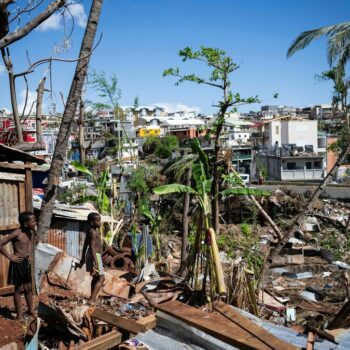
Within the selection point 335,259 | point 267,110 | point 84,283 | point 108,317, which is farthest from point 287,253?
point 267,110

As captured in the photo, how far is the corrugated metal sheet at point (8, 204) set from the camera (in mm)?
6594

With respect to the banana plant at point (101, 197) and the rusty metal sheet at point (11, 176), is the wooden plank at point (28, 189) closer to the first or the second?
the rusty metal sheet at point (11, 176)

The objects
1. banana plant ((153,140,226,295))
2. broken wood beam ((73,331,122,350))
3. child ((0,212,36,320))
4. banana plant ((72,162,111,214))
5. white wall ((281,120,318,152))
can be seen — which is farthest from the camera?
white wall ((281,120,318,152))

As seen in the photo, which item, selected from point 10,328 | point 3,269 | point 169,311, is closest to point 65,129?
point 3,269

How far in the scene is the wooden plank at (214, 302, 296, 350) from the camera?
397cm

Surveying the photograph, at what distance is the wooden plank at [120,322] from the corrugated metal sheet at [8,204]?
7.50 ft

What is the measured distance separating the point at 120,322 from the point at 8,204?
275cm

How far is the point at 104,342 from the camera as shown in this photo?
4.78 metres

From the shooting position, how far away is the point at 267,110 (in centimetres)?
12219

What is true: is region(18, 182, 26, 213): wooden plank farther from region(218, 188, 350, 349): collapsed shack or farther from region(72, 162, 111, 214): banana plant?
region(72, 162, 111, 214): banana plant

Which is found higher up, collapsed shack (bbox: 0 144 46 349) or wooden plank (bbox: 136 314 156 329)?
collapsed shack (bbox: 0 144 46 349)

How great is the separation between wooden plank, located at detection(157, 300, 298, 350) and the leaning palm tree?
1154 centimetres

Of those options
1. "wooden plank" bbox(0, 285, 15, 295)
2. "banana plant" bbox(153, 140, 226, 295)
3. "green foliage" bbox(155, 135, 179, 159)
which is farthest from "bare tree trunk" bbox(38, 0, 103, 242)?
"green foliage" bbox(155, 135, 179, 159)

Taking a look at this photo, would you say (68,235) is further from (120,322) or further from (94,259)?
(120,322)
